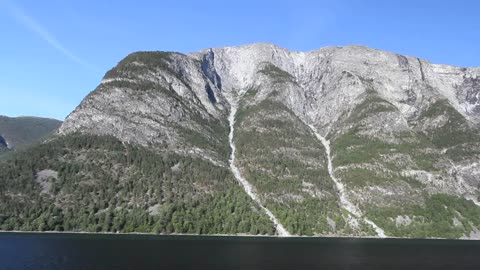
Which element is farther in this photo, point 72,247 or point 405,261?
point 72,247

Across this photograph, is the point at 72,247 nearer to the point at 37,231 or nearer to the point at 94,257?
the point at 94,257

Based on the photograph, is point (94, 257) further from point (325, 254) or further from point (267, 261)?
point (325, 254)

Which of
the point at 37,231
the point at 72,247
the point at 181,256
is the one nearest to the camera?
the point at 181,256

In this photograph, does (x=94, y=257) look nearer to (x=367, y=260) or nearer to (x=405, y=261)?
(x=367, y=260)

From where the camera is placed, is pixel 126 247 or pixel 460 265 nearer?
pixel 460 265

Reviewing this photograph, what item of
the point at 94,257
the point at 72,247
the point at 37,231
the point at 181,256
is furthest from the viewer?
the point at 37,231

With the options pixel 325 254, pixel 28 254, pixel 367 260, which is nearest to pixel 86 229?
pixel 28 254

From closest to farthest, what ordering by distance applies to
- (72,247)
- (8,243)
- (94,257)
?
(94,257) < (72,247) < (8,243)

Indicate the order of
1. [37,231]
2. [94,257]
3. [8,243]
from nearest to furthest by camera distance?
[94,257]
[8,243]
[37,231]

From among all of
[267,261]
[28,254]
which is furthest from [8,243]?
[267,261]
